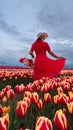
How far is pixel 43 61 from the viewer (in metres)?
14.3

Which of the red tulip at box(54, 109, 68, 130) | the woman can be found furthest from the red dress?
the red tulip at box(54, 109, 68, 130)

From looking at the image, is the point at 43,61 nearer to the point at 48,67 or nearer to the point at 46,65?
the point at 46,65

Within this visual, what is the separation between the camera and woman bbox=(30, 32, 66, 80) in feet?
44.8

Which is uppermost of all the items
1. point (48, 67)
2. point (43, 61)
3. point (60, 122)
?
point (43, 61)

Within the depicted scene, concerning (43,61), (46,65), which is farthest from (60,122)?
(46,65)

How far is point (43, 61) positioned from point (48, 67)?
43 centimetres

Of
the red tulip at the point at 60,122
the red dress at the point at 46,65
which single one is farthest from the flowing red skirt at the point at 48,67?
the red tulip at the point at 60,122

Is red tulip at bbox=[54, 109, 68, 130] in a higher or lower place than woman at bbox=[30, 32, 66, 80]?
lower

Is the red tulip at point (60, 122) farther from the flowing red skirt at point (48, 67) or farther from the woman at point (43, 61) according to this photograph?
the flowing red skirt at point (48, 67)

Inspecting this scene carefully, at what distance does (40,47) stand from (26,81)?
341 centimetres

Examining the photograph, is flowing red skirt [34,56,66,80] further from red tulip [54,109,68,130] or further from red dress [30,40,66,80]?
red tulip [54,109,68,130]

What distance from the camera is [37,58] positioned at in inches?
559

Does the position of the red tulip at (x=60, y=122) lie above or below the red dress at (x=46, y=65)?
below

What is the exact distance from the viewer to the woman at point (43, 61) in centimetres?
1365
